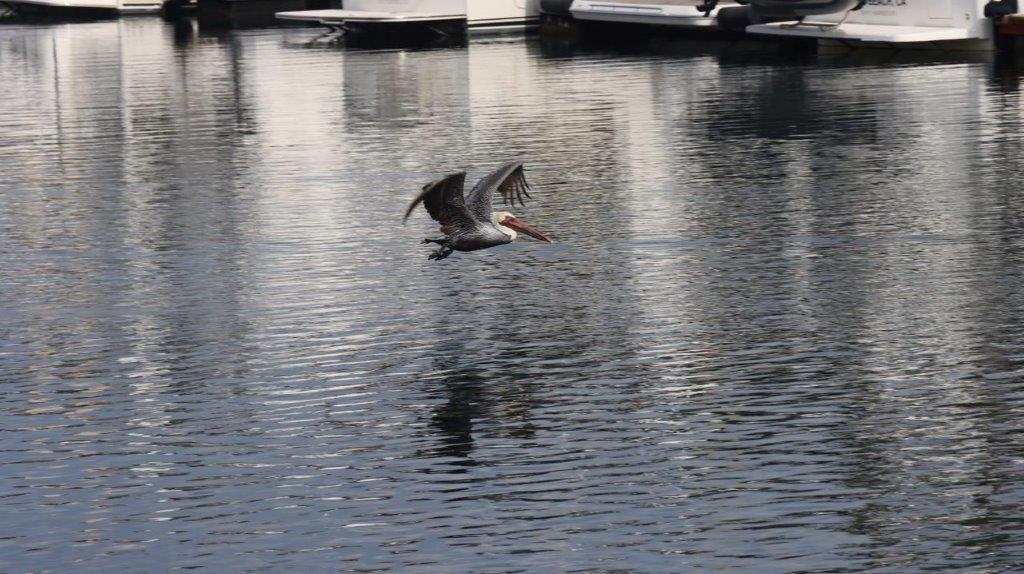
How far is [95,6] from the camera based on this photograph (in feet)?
284

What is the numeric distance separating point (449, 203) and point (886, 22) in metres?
31.8

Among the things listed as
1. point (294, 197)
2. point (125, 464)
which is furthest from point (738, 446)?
point (294, 197)

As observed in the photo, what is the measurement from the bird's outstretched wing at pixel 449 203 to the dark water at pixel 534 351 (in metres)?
1.06

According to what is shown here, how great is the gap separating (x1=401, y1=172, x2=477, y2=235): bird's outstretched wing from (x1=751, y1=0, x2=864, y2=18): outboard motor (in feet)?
102

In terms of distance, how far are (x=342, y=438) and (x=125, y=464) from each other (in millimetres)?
1821

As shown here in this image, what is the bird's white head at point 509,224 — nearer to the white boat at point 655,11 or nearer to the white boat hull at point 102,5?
the white boat at point 655,11

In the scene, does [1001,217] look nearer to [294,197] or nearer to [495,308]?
[495,308]

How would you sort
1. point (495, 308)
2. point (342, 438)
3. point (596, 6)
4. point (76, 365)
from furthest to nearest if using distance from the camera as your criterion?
point (596, 6)
point (495, 308)
point (76, 365)
point (342, 438)

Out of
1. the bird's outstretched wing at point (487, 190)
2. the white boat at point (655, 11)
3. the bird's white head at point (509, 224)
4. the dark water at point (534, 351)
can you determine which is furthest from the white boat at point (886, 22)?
the bird's outstretched wing at point (487, 190)

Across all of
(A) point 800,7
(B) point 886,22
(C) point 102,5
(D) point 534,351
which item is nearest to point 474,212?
(D) point 534,351

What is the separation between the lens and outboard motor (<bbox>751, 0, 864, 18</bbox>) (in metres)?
50.4

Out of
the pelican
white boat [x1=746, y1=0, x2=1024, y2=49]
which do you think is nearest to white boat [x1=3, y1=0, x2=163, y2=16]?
white boat [x1=746, y1=0, x2=1024, y2=49]

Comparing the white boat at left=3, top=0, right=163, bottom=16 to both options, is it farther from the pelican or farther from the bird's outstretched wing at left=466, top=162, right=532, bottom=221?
the bird's outstretched wing at left=466, top=162, right=532, bottom=221

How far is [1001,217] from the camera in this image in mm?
26016
